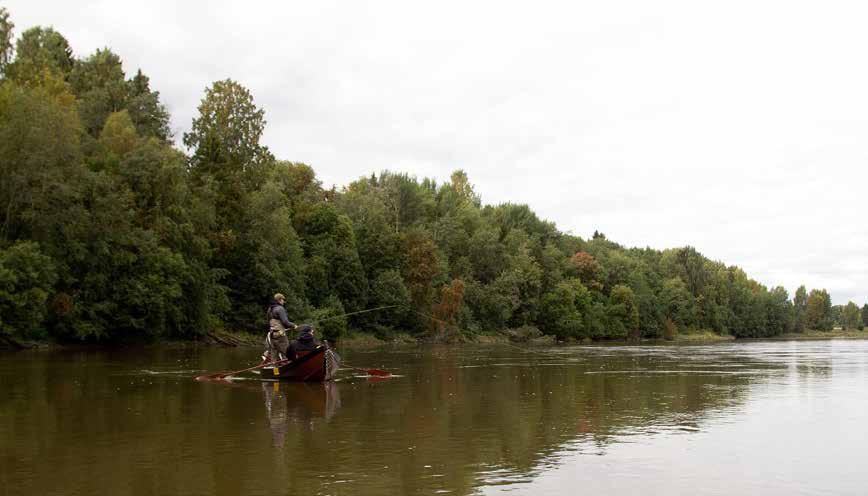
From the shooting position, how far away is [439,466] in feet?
34.3

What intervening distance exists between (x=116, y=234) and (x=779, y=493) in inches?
1778

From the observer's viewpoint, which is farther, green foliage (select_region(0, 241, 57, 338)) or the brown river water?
green foliage (select_region(0, 241, 57, 338))

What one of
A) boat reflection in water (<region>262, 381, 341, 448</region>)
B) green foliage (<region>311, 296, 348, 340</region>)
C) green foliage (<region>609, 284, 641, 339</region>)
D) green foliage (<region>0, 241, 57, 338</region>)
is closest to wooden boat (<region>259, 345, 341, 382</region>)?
boat reflection in water (<region>262, 381, 341, 448</region>)

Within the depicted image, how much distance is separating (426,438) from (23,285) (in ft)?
113

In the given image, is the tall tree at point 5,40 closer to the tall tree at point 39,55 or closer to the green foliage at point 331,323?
the tall tree at point 39,55

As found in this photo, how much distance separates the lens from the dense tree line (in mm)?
44094

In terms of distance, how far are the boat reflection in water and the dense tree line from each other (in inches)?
921

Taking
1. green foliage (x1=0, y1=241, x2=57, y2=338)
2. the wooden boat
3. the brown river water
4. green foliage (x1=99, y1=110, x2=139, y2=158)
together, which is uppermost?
green foliage (x1=99, y1=110, x2=139, y2=158)

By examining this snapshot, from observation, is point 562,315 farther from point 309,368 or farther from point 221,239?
point 309,368

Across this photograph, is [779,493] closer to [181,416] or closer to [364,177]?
[181,416]

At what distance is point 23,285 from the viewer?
131 feet

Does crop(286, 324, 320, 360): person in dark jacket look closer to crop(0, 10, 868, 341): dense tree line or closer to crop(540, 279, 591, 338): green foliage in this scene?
crop(0, 10, 868, 341): dense tree line

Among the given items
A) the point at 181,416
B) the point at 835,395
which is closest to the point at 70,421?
the point at 181,416

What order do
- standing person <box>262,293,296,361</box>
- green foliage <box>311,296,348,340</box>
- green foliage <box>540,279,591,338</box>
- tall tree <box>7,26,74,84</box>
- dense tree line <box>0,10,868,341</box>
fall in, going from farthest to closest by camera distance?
green foliage <box>540,279,591,338</box>, green foliage <box>311,296,348,340</box>, tall tree <box>7,26,74,84</box>, dense tree line <box>0,10,868,341</box>, standing person <box>262,293,296,361</box>
